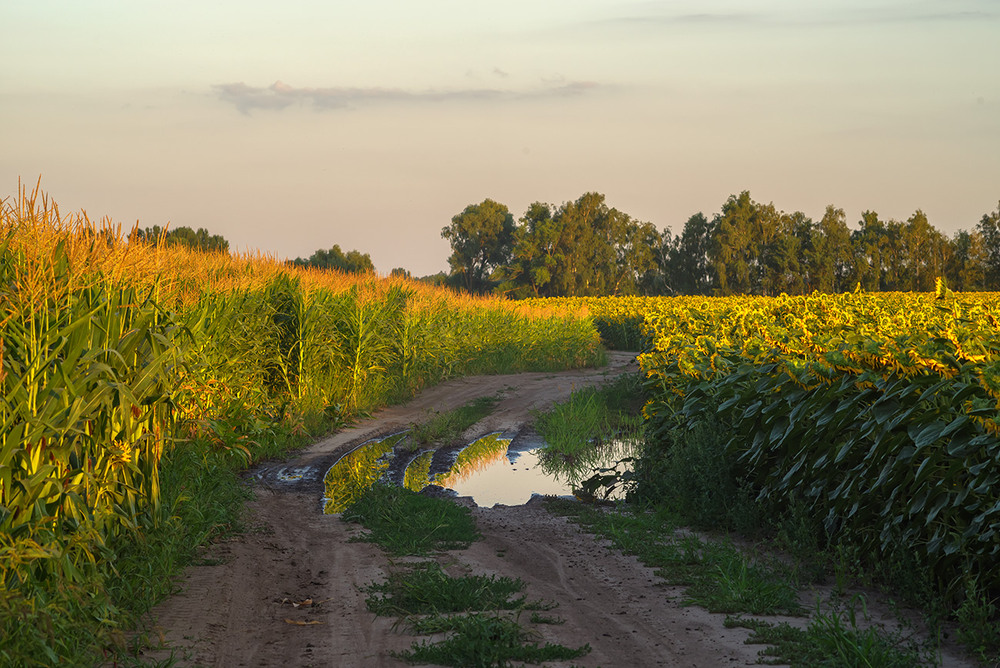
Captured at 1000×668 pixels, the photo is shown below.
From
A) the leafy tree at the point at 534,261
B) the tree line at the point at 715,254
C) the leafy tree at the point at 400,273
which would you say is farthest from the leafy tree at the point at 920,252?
the leafy tree at the point at 400,273

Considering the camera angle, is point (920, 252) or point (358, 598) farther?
point (920, 252)

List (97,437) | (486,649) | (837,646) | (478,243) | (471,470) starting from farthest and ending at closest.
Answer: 1. (478,243)
2. (471,470)
3. (97,437)
4. (486,649)
5. (837,646)

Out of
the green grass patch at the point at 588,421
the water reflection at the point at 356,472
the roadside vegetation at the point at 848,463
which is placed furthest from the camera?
the green grass patch at the point at 588,421

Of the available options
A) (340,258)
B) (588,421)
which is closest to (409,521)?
(588,421)

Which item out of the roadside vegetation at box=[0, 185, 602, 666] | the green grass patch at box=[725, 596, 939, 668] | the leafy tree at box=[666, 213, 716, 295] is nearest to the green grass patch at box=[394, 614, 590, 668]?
the green grass patch at box=[725, 596, 939, 668]

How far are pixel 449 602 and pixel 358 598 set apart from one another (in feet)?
2.48

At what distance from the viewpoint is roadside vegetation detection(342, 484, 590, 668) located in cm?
489

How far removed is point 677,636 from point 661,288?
80.4 metres

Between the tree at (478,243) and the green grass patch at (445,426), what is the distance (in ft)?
224

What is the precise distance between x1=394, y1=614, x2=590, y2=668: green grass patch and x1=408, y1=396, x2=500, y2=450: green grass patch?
8315 mm

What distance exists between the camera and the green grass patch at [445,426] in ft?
46.4

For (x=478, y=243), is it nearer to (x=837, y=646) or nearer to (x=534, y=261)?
(x=534, y=261)

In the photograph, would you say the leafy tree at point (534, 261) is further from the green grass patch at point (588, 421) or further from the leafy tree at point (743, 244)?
the green grass patch at point (588, 421)

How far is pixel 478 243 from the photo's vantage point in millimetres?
85750
